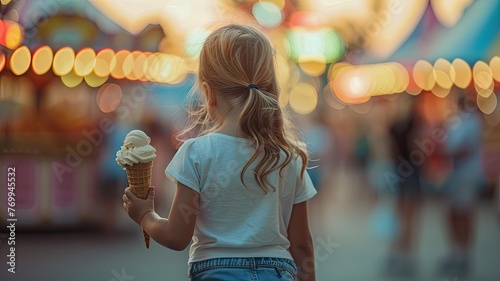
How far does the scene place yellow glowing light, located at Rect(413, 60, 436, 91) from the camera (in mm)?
7770

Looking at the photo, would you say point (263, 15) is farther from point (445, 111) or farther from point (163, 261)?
point (163, 261)

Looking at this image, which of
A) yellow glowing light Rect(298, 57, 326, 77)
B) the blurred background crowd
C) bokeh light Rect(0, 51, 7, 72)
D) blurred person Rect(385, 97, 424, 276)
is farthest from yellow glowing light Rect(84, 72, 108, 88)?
yellow glowing light Rect(298, 57, 326, 77)

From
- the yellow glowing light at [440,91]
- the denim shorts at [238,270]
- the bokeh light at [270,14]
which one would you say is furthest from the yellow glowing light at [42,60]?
the denim shorts at [238,270]

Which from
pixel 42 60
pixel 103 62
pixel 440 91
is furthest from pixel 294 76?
pixel 42 60

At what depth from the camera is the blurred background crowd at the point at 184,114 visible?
5.79 m

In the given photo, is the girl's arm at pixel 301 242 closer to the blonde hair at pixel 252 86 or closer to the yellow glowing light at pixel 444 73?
the blonde hair at pixel 252 86

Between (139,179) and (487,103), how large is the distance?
19.2 ft

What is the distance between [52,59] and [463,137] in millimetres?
2754

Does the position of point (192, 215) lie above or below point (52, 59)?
below

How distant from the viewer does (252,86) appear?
2.06 meters

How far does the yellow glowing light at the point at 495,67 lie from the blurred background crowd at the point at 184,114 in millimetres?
18

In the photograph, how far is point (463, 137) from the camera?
571 cm

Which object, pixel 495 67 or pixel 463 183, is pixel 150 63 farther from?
pixel 495 67

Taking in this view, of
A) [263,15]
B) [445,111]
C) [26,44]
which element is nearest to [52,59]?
[26,44]
